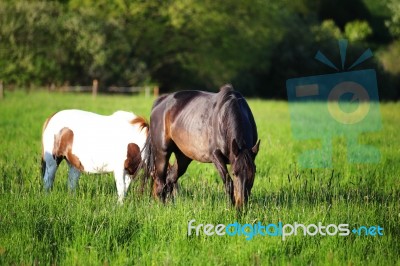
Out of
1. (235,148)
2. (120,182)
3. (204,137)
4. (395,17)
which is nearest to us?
(235,148)

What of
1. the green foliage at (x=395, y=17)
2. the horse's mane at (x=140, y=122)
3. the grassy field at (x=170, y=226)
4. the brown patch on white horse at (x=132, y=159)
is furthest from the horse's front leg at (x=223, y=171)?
the green foliage at (x=395, y=17)

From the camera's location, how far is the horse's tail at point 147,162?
323 inches

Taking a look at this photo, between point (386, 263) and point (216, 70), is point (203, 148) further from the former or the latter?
point (216, 70)

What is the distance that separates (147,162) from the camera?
8.27 metres

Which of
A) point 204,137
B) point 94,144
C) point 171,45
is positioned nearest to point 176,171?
point 204,137

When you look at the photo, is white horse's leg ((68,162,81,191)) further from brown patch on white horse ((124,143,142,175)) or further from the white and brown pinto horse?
brown patch on white horse ((124,143,142,175))

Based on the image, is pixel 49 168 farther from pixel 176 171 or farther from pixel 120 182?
pixel 176 171

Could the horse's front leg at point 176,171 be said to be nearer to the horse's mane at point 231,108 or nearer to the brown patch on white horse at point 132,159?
the brown patch on white horse at point 132,159

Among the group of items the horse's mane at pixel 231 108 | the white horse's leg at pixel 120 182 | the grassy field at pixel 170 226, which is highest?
the horse's mane at pixel 231 108

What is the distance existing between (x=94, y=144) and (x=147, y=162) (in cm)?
76

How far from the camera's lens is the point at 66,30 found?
1528 inches

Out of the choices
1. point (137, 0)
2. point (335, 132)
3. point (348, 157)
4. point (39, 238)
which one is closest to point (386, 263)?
point (39, 238)

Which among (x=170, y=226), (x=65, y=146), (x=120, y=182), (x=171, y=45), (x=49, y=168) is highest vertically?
(x=171, y=45)

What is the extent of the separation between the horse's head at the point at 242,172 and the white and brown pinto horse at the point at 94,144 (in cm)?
173
